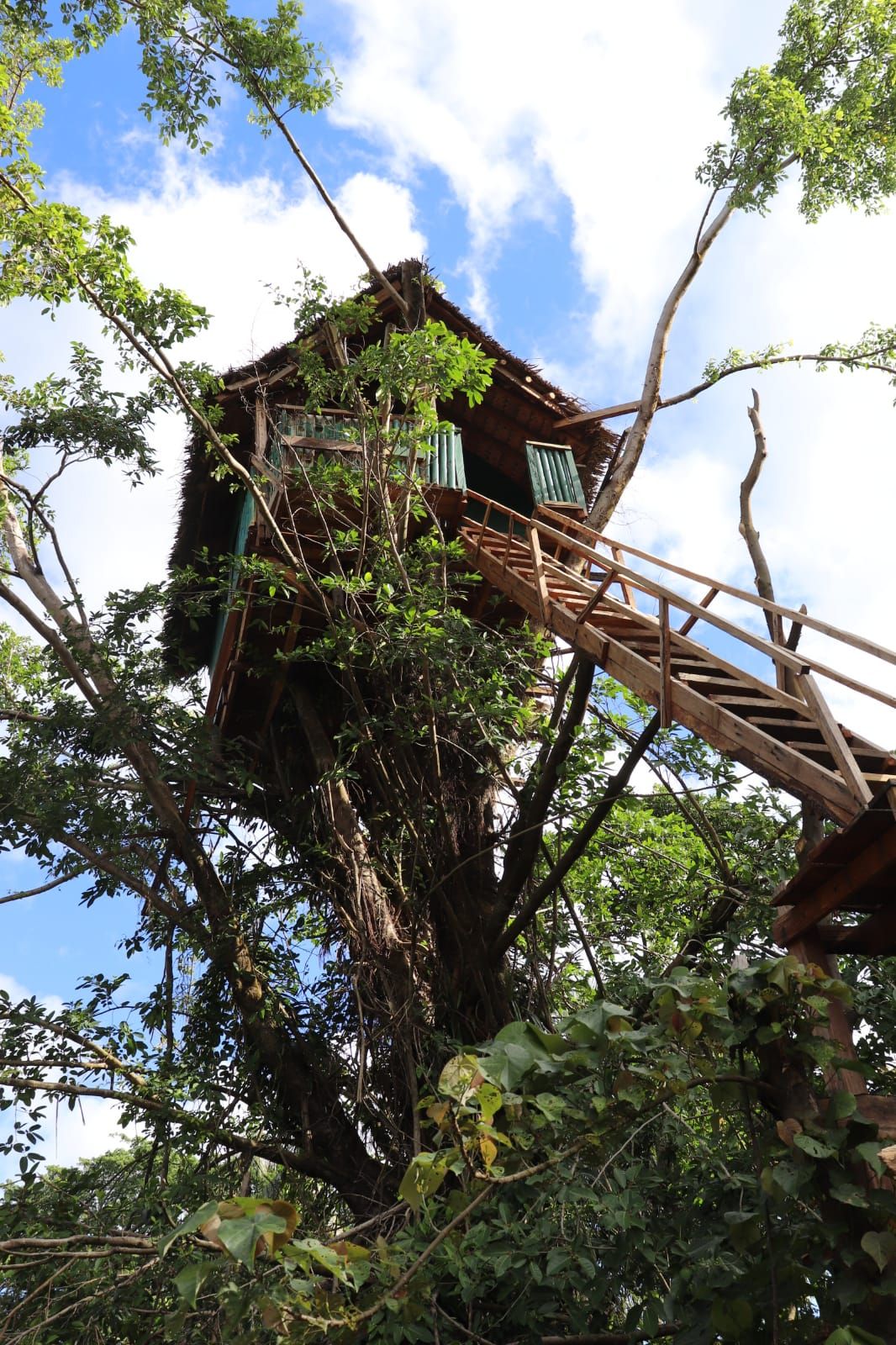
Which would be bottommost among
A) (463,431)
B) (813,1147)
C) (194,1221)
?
(813,1147)

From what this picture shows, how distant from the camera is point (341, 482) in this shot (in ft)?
25.3

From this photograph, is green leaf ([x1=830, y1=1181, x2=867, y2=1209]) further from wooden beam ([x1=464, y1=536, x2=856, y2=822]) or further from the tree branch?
the tree branch

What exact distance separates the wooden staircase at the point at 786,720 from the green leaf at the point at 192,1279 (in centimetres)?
239

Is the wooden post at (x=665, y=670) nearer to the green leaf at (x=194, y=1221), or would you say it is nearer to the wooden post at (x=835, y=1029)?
the wooden post at (x=835, y=1029)

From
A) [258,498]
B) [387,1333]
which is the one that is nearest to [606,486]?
[258,498]

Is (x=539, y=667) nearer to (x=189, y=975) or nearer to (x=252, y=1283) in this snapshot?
(x=189, y=975)

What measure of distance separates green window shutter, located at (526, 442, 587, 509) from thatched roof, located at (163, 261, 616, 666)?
0.48 m

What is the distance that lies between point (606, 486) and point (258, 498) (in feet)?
14.4

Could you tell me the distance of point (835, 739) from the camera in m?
4.02

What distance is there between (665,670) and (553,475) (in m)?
5.10

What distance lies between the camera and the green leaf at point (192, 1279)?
7.89 feet

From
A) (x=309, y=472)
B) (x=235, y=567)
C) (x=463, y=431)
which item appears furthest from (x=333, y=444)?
(x=463, y=431)

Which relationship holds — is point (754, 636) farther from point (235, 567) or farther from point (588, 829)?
point (235, 567)

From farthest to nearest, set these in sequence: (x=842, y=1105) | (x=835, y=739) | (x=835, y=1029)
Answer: (x=835, y=739) → (x=835, y=1029) → (x=842, y=1105)
